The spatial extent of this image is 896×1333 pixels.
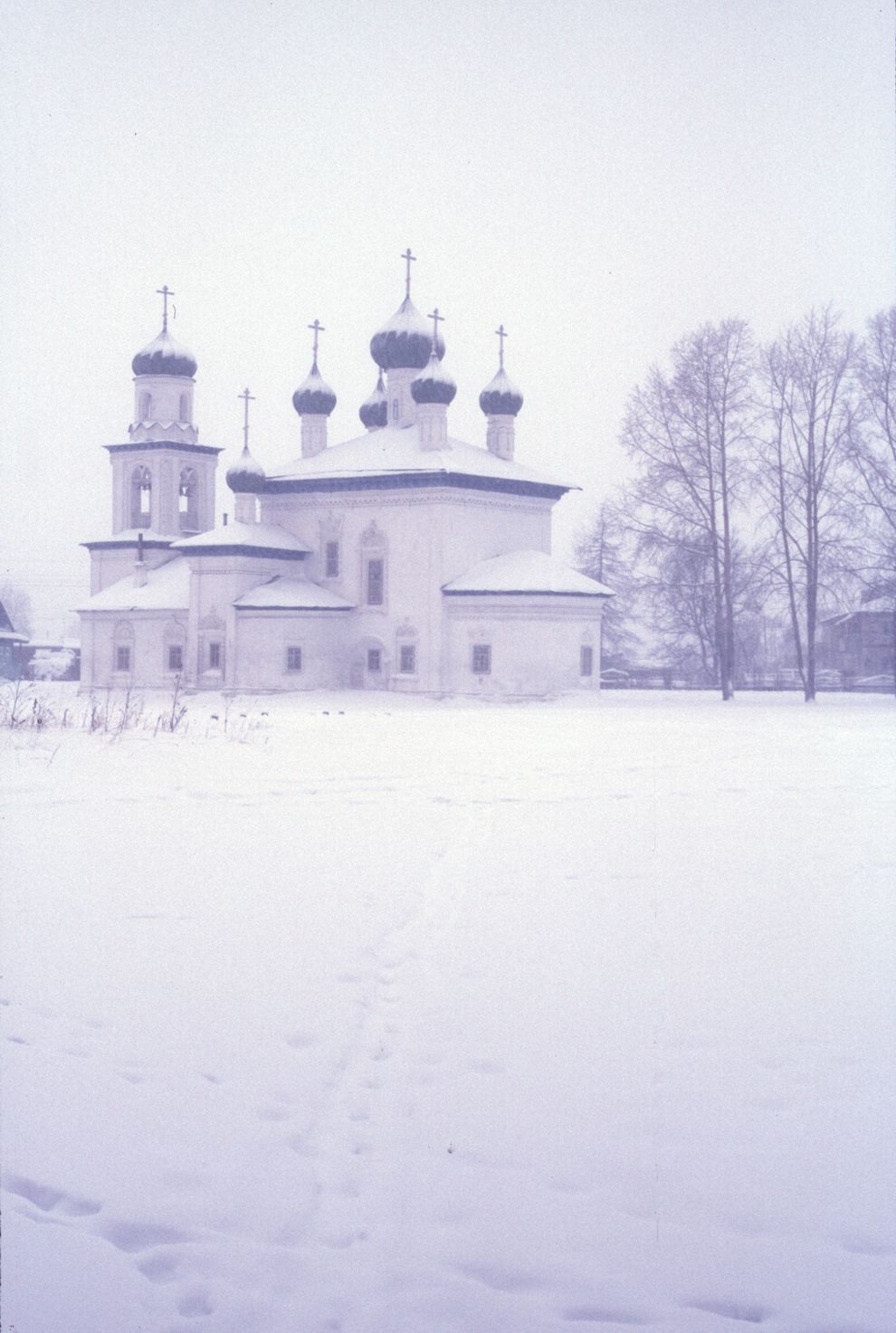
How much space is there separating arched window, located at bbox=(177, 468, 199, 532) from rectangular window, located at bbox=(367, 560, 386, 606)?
7672mm

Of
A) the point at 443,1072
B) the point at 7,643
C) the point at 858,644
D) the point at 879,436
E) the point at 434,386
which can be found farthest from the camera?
the point at 858,644

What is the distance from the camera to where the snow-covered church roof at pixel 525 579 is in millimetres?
32750

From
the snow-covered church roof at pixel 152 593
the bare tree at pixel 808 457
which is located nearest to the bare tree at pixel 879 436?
the bare tree at pixel 808 457

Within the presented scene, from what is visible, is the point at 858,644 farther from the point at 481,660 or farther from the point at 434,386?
the point at 434,386

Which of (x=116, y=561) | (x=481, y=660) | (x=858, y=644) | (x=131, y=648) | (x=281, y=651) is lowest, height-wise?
(x=481, y=660)

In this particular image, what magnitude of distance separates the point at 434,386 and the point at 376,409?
6.53 meters

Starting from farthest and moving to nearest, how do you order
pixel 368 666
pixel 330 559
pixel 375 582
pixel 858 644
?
pixel 858 644 < pixel 330 559 < pixel 375 582 < pixel 368 666

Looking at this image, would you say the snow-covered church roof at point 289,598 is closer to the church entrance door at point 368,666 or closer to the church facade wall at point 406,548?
the church facade wall at point 406,548

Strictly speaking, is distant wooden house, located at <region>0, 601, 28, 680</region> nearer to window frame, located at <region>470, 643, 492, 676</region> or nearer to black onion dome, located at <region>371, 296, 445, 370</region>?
window frame, located at <region>470, 643, 492, 676</region>

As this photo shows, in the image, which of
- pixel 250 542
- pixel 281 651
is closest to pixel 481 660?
pixel 281 651

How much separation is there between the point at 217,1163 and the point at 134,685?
108 ft

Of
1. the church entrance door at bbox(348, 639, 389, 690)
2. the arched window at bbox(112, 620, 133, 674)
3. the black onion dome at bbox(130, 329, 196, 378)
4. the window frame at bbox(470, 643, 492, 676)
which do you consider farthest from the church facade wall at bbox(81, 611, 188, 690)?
the window frame at bbox(470, 643, 492, 676)

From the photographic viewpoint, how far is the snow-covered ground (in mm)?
3338

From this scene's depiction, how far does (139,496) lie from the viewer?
40.0 m
